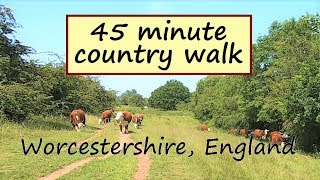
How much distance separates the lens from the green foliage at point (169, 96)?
108m

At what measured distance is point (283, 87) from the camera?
3509 cm

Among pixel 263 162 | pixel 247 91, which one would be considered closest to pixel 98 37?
pixel 263 162

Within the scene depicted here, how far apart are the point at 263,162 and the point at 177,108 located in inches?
3580

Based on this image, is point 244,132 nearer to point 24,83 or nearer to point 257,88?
point 257,88

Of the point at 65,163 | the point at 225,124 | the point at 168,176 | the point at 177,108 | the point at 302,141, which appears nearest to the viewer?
the point at 168,176

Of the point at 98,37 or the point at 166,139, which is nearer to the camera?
the point at 98,37

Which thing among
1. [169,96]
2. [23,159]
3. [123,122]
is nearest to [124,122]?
[123,122]

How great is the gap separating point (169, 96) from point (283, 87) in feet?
258

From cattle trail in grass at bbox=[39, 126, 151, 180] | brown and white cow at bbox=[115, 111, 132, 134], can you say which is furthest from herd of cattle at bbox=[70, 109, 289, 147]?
cattle trail in grass at bbox=[39, 126, 151, 180]

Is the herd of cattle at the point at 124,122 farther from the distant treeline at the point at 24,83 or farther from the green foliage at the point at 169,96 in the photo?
the green foliage at the point at 169,96

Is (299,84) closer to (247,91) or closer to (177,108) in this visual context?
(247,91)

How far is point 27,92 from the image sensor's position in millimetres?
24406

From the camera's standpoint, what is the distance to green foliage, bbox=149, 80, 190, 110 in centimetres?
10812

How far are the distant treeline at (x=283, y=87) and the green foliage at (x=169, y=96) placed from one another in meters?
A: 52.4
